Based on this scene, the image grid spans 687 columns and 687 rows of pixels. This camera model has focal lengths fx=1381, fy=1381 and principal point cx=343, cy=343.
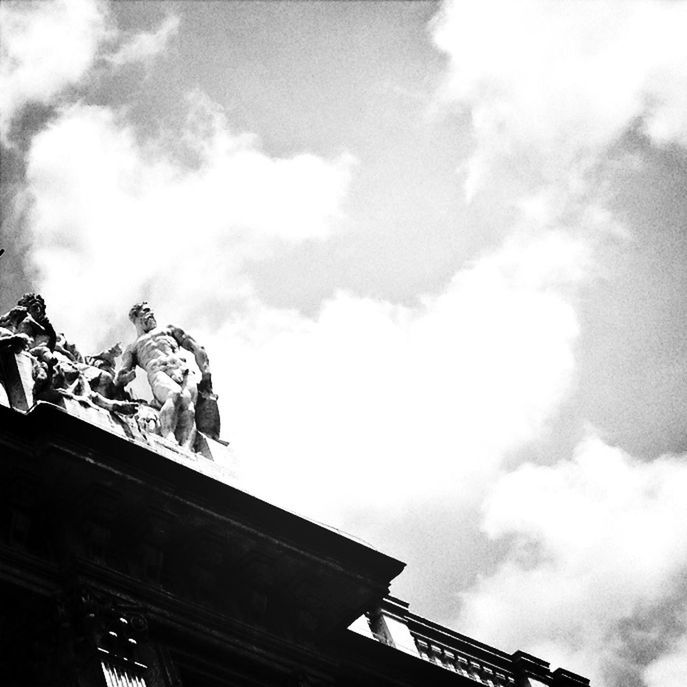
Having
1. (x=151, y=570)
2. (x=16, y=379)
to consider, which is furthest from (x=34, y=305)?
(x=151, y=570)

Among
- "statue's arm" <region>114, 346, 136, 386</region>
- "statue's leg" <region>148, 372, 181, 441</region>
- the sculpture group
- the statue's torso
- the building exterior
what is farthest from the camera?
the statue's torso

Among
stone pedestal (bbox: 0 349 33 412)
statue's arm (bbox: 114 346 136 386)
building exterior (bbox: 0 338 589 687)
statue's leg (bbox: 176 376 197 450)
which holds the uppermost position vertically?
statue's arm (bbox: 114 346 136 386)

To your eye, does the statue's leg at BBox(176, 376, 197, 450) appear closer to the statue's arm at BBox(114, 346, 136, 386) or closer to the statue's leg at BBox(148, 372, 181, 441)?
the statue's leg at BBox(148, 372, 181, 441)

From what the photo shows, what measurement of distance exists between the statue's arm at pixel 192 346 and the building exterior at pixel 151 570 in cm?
275

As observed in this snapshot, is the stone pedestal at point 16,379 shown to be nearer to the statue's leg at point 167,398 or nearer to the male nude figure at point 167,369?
the male nude figure at point 167,369

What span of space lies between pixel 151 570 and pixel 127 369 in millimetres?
5282

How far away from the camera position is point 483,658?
2330cm

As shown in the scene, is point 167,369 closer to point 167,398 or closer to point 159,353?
point 159,353

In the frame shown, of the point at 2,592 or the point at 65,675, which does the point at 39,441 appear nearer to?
the point at 2,592

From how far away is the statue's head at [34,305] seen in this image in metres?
20.5

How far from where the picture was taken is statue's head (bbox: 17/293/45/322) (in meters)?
20.5

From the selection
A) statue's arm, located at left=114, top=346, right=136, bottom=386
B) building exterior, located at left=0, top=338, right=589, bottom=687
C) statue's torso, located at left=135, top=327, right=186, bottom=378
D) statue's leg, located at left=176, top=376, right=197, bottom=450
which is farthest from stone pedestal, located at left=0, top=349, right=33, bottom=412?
statue's torso, located at left=135, top=327, right=186, bottom=378

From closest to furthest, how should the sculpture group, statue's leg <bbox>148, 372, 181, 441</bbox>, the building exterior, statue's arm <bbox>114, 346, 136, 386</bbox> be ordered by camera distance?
the building exterior → the sculpture group → statue's leg <bbox>148, 372, 181, 441</bbox> → statue's arm <bbox>114, 346, 136, 386</bbox>

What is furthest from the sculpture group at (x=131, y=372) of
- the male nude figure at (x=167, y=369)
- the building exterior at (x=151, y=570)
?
the building exterior at (x=151, y=570)
